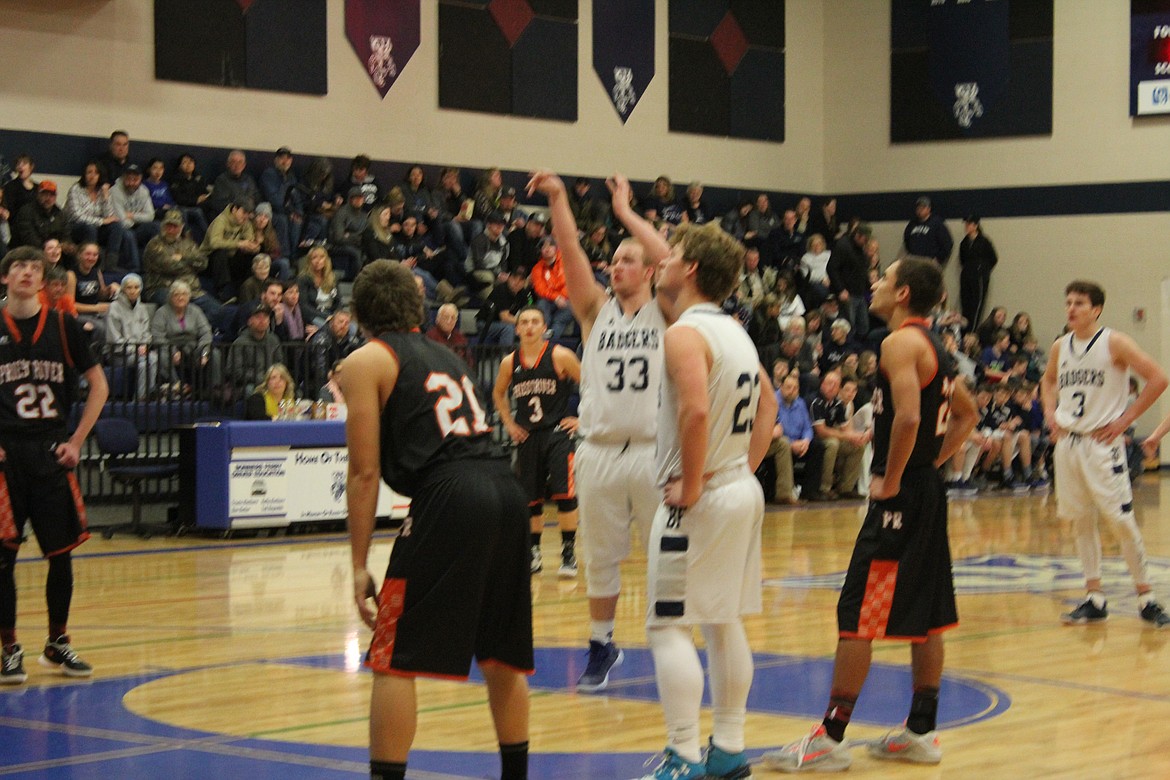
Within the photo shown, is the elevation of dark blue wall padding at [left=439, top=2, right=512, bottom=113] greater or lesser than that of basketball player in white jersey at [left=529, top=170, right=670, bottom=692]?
greater

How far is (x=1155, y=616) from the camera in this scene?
1009cm

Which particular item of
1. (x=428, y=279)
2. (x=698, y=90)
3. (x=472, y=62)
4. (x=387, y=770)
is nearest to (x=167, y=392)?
(x=428, y=279)

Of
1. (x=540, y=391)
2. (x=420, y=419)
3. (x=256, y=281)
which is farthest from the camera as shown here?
(x=256, y=281)

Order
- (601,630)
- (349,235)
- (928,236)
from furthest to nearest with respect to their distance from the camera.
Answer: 1. (928,236)
2. (349,235)
3. (601,630)

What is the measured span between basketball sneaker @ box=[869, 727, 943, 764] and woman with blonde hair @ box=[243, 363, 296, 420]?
10.9m

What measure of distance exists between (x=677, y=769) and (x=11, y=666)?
4.17 meters

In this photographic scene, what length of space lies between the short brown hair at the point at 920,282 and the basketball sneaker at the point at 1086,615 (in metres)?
4.39

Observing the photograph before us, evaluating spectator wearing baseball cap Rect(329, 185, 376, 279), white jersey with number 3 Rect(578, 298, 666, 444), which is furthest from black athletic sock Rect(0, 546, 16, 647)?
spectator wearing baseball cap Rect(329, 185, 376, 279)

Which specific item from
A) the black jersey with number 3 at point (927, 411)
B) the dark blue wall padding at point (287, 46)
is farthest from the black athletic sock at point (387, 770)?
the dark blue wall padding at point (287, 46)

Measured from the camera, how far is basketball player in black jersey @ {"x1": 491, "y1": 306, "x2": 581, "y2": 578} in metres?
12.5

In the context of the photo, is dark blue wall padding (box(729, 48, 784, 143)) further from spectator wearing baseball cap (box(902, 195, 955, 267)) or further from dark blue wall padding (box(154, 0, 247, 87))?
dark blue wall padding (box(154, 0, 247, 87))

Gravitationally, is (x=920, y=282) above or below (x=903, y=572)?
above

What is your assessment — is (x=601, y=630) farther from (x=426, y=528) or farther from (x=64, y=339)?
(x=64, y=339)

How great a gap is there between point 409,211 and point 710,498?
15.9 m
